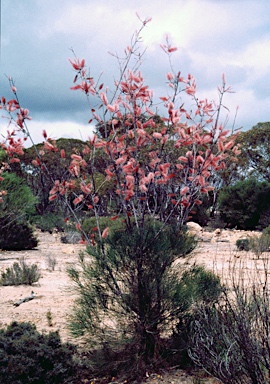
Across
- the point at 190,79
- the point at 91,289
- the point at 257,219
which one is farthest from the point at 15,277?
the point at 257,219

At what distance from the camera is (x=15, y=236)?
16.0 metres

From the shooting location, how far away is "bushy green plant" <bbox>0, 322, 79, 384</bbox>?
423cm

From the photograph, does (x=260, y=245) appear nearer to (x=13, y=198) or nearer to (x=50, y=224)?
(x=13, y=198)

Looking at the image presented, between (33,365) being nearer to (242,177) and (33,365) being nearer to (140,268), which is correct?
(140,268)

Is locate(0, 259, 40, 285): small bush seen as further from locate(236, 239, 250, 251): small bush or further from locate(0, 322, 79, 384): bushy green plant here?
A: locate(236, 239, 250, 251): small bush

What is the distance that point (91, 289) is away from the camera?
4750mm

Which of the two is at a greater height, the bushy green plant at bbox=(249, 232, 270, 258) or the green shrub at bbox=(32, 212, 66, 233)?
the green shrub at bbox=(32, 212, 66, 233)

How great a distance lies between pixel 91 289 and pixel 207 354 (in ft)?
4.25

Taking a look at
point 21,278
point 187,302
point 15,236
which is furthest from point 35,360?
point 15,236

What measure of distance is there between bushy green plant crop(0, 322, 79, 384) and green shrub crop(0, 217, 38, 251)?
1145 centimetres

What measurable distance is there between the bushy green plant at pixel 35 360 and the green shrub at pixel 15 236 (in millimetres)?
11454

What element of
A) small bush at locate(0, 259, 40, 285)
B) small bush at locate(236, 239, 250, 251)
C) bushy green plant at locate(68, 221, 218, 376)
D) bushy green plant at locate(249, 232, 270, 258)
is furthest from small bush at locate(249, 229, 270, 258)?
bushy green plant at locate(68, 221, 218, 376)

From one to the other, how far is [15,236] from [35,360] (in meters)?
12.0

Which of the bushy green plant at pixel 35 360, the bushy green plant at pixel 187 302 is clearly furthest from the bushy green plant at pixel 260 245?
the bushy green plant at pixel 35 360
